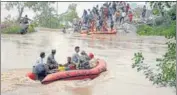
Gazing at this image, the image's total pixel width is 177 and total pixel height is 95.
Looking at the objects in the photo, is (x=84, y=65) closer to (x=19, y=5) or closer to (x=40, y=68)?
(x=40, y=68)

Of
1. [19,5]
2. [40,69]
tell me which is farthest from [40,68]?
[19,5]

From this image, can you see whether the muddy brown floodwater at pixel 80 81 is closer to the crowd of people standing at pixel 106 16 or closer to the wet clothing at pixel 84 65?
the wet clothing at pixel 84 65

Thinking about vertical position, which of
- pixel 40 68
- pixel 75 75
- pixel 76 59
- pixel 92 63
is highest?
pixel 76 59

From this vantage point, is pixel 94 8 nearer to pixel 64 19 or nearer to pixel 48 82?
pixel 64 19

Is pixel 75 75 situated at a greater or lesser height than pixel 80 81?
greater

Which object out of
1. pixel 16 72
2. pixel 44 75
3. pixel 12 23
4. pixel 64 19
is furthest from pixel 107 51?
pixel 64 19

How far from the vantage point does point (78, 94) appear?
10656 mm

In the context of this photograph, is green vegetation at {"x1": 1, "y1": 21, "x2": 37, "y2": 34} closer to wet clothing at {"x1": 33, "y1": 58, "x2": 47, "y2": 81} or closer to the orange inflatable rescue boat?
the orange inflatable rescue boat

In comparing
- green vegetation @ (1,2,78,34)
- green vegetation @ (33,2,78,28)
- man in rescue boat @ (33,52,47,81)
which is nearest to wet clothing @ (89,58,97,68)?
man in rescue boat @ (33,52,47,81)

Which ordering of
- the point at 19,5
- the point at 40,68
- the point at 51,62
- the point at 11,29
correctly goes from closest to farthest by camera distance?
the point at 40,68, the point at 51,62, the point at 11,29, the point at 19,5

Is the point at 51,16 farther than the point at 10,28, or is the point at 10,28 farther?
the point at 51,16

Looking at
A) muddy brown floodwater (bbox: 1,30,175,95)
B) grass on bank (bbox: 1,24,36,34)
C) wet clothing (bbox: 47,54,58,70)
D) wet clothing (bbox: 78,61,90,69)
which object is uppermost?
wet clothing (bbox: 47,54,58,70)

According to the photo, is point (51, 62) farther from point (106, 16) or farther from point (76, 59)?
point (106, 16)

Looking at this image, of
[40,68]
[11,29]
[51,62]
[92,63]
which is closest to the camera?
[40,68]
